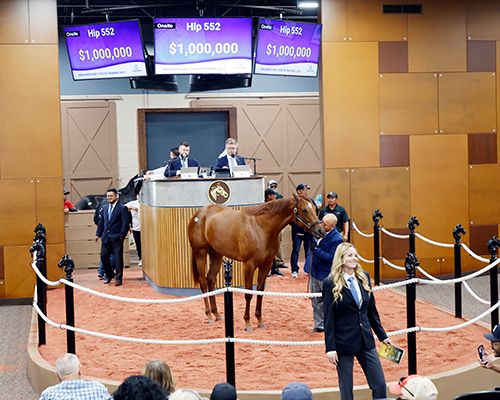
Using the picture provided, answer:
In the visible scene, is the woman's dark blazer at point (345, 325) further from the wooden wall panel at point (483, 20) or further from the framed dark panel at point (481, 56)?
the wooden wall panel at point (483, 20)

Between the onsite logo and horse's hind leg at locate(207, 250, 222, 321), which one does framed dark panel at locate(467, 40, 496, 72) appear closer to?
the onsite logo

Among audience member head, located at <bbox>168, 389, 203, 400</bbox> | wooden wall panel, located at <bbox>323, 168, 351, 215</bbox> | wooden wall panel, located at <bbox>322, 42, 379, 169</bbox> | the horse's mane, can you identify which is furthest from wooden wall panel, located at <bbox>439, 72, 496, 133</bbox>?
audience member head, located at <bbox>168, 389, 203, 400</bbox>

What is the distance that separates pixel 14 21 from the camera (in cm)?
1385

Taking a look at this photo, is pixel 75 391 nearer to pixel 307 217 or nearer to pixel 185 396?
pixel 185 396

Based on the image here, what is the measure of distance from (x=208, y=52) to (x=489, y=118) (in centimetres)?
507

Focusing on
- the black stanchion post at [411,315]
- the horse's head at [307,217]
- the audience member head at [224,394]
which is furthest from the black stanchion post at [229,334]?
the audience member head at [224,394]

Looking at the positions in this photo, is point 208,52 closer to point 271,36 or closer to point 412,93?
point 271,36

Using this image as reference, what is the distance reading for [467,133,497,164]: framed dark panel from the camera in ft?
48.9

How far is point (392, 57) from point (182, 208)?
193 inches

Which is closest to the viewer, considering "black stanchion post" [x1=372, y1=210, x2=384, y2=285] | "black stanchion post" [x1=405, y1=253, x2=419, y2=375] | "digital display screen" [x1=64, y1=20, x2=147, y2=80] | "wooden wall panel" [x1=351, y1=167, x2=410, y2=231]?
"black stanchion post" [x1=405, y1=253, x2=419, y2=375]

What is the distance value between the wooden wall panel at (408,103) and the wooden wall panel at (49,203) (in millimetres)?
5596

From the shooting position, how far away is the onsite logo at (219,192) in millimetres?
12148

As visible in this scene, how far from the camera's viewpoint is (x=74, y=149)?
70.3 ft

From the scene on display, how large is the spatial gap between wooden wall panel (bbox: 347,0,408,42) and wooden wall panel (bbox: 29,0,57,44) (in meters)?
4.97
